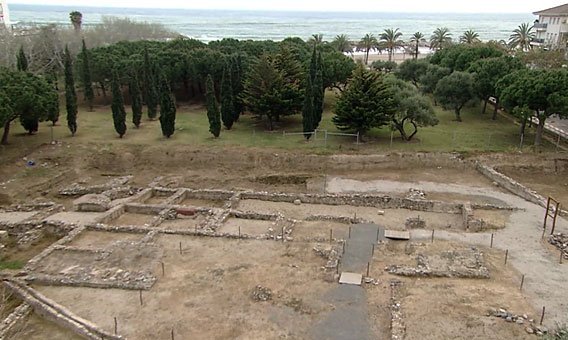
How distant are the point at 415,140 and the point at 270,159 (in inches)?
421

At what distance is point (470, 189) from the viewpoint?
27.7m

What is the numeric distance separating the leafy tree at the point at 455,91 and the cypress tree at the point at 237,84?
16355 mm

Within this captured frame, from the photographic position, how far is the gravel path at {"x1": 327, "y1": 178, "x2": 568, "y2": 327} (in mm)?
16438

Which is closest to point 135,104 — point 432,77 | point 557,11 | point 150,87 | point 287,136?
point 150,87

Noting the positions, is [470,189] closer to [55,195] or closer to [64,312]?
[64,312]

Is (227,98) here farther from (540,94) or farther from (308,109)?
(540,94)

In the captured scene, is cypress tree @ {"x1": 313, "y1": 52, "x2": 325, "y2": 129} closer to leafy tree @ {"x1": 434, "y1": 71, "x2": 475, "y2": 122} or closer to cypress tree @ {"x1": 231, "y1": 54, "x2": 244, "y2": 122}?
cypress tree @ {"x1": 231, "y1": 54, "x2": 244, "y2": 122}

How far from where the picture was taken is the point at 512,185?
1072 inches

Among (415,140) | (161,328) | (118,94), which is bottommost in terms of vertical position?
(161,328)

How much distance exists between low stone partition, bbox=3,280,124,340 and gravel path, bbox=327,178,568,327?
13431 millimetres

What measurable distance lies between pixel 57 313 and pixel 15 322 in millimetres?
1221

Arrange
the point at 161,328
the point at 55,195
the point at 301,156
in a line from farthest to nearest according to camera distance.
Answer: the point at 301,156 < the point at 55,195 < the point at 161,328

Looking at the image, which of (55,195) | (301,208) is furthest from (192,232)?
(55,195)

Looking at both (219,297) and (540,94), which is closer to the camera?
(219,297)
